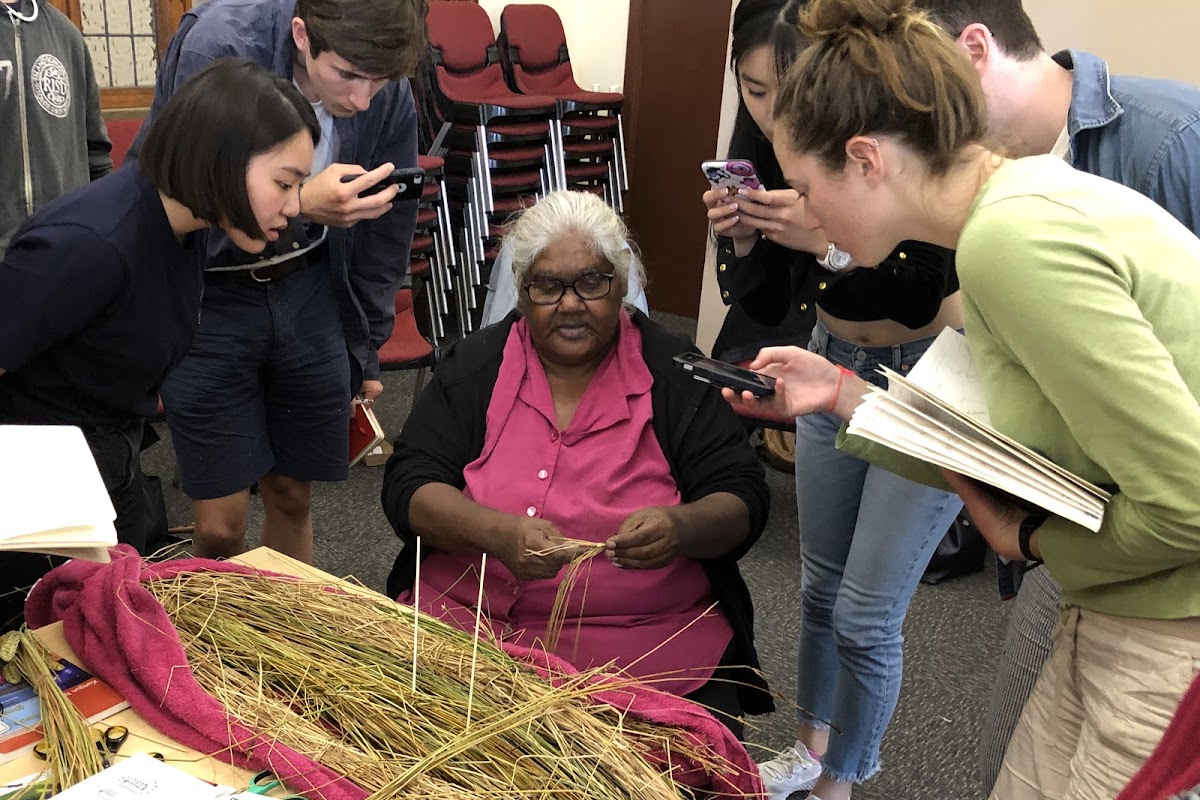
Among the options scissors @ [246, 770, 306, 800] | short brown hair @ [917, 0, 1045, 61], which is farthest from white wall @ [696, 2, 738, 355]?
scissors @ [246, 770, 306, 800]

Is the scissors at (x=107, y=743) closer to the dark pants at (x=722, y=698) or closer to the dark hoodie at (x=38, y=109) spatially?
the dark pants at (x=722, y=698)

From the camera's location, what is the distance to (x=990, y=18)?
1.45 meters

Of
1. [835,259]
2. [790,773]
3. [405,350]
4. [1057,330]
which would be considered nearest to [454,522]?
[835,259]

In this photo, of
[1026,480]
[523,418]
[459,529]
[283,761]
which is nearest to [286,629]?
[283,761]

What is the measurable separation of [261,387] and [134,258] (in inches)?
27.0

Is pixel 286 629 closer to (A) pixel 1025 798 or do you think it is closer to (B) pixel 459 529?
(B) pixel 459 529

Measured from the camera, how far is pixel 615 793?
1.18 metres

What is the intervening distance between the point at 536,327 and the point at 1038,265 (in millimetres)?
1064

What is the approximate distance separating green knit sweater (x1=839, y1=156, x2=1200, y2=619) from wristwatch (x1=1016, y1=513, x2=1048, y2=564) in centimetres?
7

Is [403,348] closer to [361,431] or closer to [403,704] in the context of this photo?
[361,431]

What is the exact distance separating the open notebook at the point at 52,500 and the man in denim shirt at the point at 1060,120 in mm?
1175

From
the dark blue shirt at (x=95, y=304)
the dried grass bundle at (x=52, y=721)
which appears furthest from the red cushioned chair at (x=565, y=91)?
the dried grass bundle at (x=52, y=721)

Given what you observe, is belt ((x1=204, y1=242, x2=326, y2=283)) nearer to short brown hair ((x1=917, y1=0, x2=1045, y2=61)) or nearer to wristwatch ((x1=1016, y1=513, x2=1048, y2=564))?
short brown hair ((x1=917, y1=0, x2=1045, y2=61))

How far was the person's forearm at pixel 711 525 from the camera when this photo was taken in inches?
70.3
